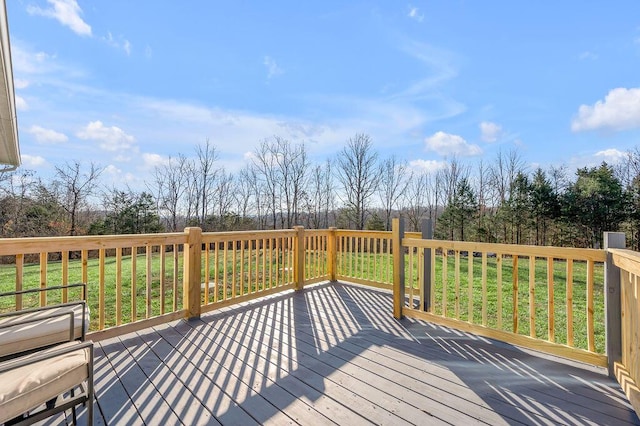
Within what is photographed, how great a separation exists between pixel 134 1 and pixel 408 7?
4879 mm

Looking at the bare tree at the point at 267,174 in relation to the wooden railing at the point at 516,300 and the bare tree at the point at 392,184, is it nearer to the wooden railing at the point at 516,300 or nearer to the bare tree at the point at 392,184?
the bare tree at the point at 392,184

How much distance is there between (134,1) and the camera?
4.69 m

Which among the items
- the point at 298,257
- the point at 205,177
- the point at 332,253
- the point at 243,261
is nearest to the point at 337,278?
the point at 332,253

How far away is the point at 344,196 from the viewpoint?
45.3 ft

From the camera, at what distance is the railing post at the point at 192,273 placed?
137 inches

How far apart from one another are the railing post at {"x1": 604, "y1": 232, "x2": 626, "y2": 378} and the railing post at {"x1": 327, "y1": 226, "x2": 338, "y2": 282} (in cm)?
366

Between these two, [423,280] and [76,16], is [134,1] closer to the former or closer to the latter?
[76,16]

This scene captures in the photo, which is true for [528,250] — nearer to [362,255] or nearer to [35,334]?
[362,255]

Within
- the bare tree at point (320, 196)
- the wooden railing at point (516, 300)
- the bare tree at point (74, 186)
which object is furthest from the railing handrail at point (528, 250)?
the bare tree at point (74, 186)

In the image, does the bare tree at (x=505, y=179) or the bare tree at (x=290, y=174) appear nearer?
the bare tree at (x=505, y=179)

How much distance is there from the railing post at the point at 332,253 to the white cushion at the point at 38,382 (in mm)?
4061

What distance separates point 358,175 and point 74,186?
38.7 feet

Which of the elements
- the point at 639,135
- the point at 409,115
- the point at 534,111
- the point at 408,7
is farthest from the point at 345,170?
the point at 639,135

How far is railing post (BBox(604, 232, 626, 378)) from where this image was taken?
2.14m
